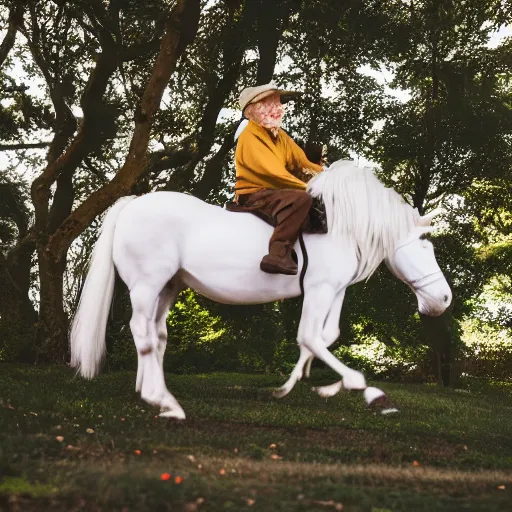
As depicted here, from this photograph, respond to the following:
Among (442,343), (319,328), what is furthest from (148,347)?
(442,343)

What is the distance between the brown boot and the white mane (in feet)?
1.74

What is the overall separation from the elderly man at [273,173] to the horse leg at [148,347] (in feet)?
3.24

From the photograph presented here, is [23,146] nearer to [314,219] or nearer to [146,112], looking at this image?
[146,112]

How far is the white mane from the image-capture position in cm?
639

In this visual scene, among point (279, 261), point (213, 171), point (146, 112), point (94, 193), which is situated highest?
point (146, 112)

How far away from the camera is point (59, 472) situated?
139 inches

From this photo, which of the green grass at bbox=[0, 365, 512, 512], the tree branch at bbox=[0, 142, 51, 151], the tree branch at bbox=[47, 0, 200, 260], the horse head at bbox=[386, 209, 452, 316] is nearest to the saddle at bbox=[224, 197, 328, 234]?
the horse head at bbox=[386, 209, 452, 316]

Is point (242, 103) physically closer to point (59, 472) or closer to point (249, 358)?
point (59, 472)

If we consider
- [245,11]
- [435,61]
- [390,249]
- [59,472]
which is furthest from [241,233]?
[435,61]

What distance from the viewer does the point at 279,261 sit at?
19.7 feet

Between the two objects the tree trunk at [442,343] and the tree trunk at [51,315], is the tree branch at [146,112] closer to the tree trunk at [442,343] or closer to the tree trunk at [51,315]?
the tree trunk at [51,315]

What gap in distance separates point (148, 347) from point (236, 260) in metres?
1.00

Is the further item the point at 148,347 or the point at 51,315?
the point at 51,315

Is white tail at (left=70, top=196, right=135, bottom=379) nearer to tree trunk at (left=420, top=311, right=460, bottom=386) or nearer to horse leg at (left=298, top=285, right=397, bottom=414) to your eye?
horse leg at (left=298, top=285, right=397, bottom=414)
